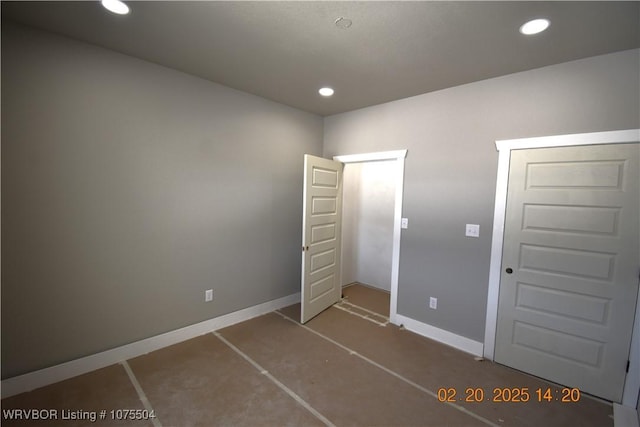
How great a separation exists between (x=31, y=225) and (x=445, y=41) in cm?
337

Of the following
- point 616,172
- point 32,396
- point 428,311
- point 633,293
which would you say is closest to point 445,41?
point 616,172

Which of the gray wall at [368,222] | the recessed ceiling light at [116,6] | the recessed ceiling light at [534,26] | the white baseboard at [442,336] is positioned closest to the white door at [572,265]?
the white baseboard at [442,336]

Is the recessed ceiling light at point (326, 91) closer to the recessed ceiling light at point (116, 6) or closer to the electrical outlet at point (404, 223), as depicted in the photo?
the electrical outlet at point (404, 223)

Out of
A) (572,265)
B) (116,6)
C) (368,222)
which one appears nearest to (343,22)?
(116,6)

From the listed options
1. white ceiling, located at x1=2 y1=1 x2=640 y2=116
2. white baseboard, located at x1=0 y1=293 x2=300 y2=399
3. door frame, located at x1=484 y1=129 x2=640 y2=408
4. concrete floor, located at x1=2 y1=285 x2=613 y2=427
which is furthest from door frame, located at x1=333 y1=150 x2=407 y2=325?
white baseboard, located at x1=0 y1=293 x2=300 y2=399

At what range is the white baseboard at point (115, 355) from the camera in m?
2.13

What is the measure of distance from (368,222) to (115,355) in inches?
153

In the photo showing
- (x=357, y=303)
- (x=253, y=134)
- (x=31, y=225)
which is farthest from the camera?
(x=357, y=303)

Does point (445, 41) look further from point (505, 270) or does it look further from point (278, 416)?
point (278, 416)

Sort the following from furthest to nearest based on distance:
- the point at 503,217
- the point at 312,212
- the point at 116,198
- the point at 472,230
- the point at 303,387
A: the point at 312,212, the point at 472,230, the point at 503,217, the point at 116,198, the point at 303,387

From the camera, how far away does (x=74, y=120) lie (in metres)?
2.26

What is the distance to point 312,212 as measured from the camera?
3477 millimetres

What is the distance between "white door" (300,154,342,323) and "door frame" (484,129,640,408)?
190 centimetres

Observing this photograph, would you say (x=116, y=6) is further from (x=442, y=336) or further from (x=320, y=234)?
(x=442, y=336)
